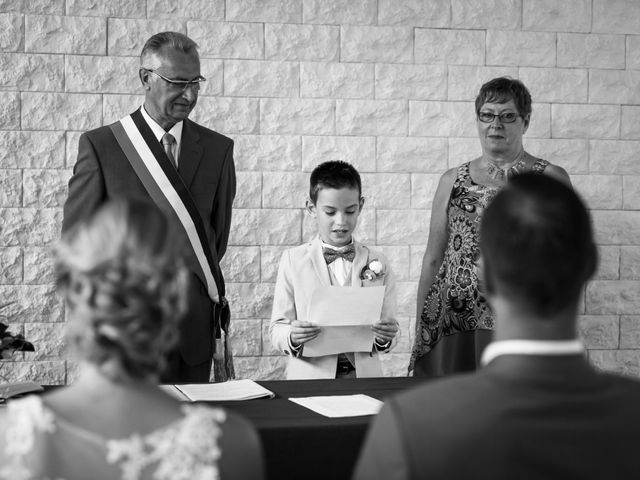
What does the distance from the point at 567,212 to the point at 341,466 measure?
3.43 ft

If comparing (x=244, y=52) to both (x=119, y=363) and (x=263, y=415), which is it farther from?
(x=119, y=363)

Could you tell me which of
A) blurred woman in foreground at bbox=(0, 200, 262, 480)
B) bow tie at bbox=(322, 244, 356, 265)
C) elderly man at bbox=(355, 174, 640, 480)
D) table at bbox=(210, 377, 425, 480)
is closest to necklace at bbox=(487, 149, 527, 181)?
bow tie at bbox=(322, 244, 356, 265)

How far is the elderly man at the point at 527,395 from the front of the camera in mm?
993

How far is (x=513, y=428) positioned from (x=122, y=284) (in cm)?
47

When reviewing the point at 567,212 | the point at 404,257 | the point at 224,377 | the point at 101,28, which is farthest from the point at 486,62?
the point at 567,212

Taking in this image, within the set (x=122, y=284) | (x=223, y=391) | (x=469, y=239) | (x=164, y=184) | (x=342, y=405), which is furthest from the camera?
(x=469, y=239)

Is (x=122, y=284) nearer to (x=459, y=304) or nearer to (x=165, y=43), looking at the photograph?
(x=165, y=43)

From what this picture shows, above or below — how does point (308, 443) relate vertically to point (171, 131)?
below

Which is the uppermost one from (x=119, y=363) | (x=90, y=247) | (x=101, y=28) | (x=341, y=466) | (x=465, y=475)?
(x=101, y=28)

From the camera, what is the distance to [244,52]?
3.88 meters

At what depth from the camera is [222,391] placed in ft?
7.44

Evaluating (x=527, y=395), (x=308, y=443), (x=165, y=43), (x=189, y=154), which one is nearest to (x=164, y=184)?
(x=189, y=154)

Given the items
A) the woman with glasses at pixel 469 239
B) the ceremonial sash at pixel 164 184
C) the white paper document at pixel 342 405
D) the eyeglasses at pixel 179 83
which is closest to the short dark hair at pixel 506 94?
the woman with glasses at pixel 469 239

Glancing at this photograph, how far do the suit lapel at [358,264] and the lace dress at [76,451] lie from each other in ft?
6.72
